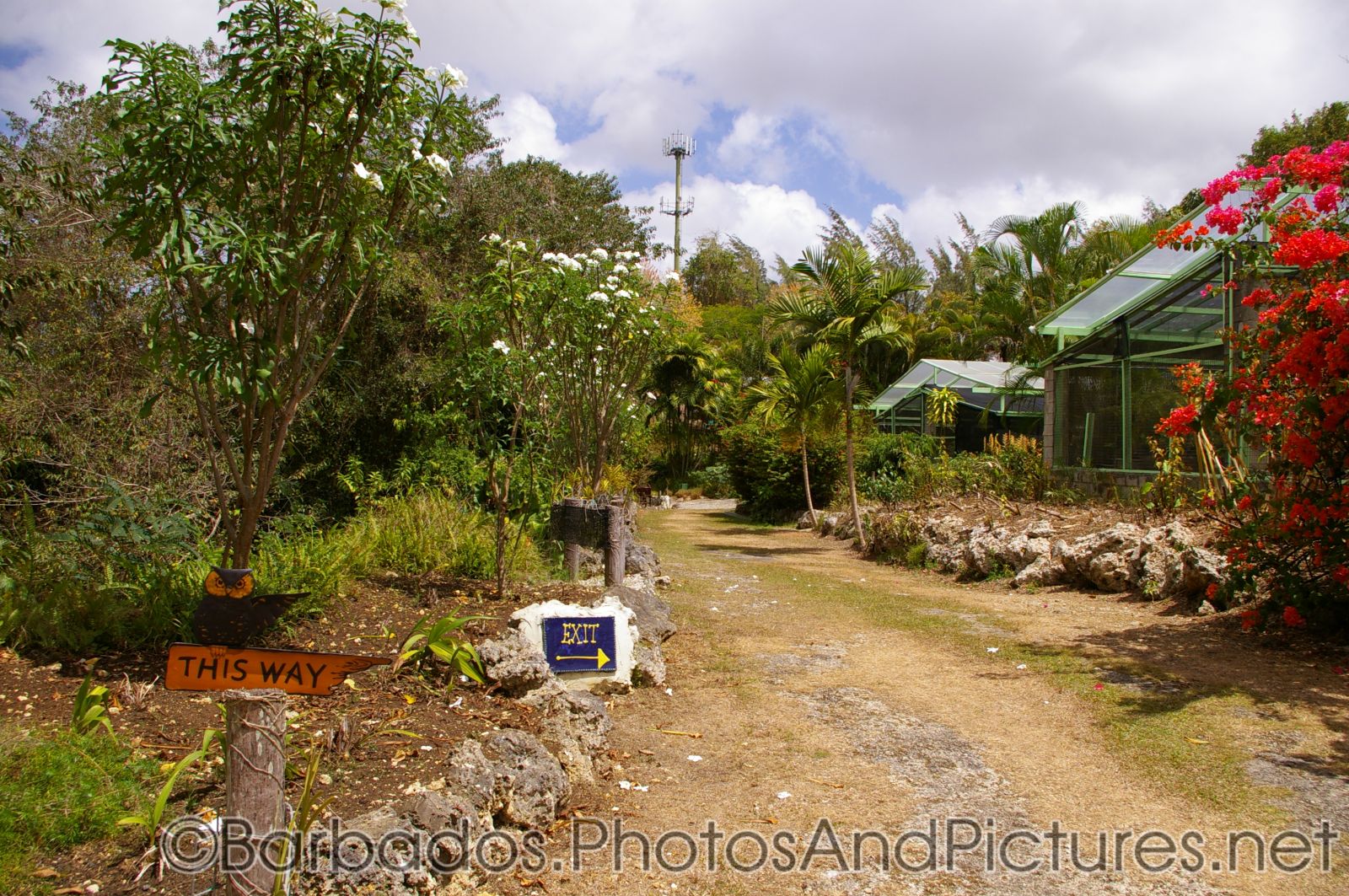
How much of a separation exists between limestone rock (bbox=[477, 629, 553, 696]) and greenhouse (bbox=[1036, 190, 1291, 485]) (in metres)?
8.43

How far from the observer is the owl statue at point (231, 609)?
10.2 ft

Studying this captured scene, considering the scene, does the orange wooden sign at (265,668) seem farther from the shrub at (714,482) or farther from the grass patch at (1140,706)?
the shrub at (714,482)

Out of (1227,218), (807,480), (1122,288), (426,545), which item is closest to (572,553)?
(426,545)

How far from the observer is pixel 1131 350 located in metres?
12.0

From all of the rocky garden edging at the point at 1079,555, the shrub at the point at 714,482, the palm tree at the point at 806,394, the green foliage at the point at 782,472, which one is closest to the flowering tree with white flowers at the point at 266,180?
the rocky garden edging at the point at 1079,555

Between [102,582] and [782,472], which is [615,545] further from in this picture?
[782,472]

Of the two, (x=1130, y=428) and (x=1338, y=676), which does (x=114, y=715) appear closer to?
(x=1338, y=676)

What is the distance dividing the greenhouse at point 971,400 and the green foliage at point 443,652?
1659 cm

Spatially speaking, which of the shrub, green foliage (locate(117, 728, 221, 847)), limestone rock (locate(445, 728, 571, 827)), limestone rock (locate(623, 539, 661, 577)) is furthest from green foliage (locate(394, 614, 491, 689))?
the shrub

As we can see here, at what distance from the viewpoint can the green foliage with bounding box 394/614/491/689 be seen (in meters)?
4.70

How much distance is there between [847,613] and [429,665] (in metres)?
4.65

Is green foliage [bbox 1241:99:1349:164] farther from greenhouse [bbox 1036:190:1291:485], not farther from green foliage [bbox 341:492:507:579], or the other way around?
green foliage [bbox 341:492:507:579]

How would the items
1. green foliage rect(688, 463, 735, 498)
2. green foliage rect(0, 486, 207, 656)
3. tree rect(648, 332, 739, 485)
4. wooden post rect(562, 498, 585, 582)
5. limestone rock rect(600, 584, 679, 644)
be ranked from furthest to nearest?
green foliage rect(688, 463, 735, 498), tree rect(648, 332, 739, 485), wooden post rect(562, 498, 585, 582), limestone rock rect(600, 584, 679, 644), green foliage rect(0, 486, 207, 656)

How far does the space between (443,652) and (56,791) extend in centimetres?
192
